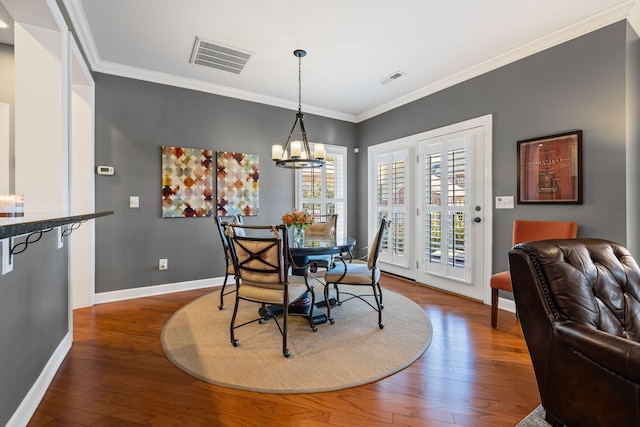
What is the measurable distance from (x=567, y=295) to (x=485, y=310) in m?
2.13

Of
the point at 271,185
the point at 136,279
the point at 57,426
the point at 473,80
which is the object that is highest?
the point at 473,80

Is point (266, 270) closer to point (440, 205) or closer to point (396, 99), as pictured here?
point (440, 205)

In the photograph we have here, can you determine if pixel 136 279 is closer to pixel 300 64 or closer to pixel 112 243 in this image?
pixel 112 243

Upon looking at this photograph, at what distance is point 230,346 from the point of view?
2.41m

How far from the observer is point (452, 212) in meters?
3.88

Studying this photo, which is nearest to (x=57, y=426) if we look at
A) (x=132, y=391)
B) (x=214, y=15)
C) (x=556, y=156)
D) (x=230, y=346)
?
(x=132, y=391)

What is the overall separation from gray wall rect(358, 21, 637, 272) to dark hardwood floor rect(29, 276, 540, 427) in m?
1.29

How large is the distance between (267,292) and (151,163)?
2.51 metres

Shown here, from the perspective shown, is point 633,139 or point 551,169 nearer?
point 633,139

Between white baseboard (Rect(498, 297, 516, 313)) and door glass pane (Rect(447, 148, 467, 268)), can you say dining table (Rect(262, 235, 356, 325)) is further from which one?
white baseboard (Rect(498, 297, 516, 313))

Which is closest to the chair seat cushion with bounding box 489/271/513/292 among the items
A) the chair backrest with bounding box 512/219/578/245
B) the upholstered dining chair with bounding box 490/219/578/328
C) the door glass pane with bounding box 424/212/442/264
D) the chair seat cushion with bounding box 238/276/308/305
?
the upholstered dining chair with bounding box 490/219/578/328

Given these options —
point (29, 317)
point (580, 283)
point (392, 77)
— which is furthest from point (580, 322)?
point (392, 77)

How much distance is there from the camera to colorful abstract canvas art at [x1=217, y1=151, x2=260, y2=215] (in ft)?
13.7

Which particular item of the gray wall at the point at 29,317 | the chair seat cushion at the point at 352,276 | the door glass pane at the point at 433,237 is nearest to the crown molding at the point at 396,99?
the door glass pane at the point at 433,237
